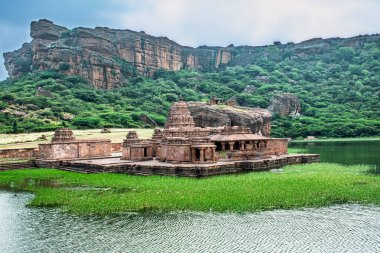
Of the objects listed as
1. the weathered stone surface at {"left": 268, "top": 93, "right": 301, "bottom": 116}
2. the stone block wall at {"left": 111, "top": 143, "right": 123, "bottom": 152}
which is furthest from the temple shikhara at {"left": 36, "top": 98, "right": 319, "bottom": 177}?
the weathered stone surface at {"left": 268, "top": 93, "right": 301, "bottom": 116}

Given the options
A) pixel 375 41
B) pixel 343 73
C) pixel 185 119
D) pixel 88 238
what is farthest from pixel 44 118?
pixel 375 41

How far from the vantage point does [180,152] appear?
109 feet

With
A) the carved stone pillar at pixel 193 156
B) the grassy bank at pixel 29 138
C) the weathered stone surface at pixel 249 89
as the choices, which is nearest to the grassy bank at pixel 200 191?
the carved stone pillar at pixel 193 156

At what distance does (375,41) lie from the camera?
480 ft

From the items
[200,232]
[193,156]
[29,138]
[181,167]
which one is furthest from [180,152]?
[29,138]

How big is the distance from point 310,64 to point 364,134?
71175 millimetres

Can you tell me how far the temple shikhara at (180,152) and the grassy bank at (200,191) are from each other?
6.04ft

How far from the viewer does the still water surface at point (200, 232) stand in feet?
45.4

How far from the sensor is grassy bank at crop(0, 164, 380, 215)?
19.5m

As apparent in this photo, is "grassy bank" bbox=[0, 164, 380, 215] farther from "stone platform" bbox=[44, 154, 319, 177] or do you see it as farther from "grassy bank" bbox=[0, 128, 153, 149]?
"grassy bank" bbox=[0, 128, 153, 149]

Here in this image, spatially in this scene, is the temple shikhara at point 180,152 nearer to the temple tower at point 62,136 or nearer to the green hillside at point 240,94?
the temple tower at point 62,136

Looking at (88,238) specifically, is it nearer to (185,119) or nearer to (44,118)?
(185,119)

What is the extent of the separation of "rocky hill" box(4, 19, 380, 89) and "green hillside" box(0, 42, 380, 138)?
387cm

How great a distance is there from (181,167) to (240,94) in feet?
242
